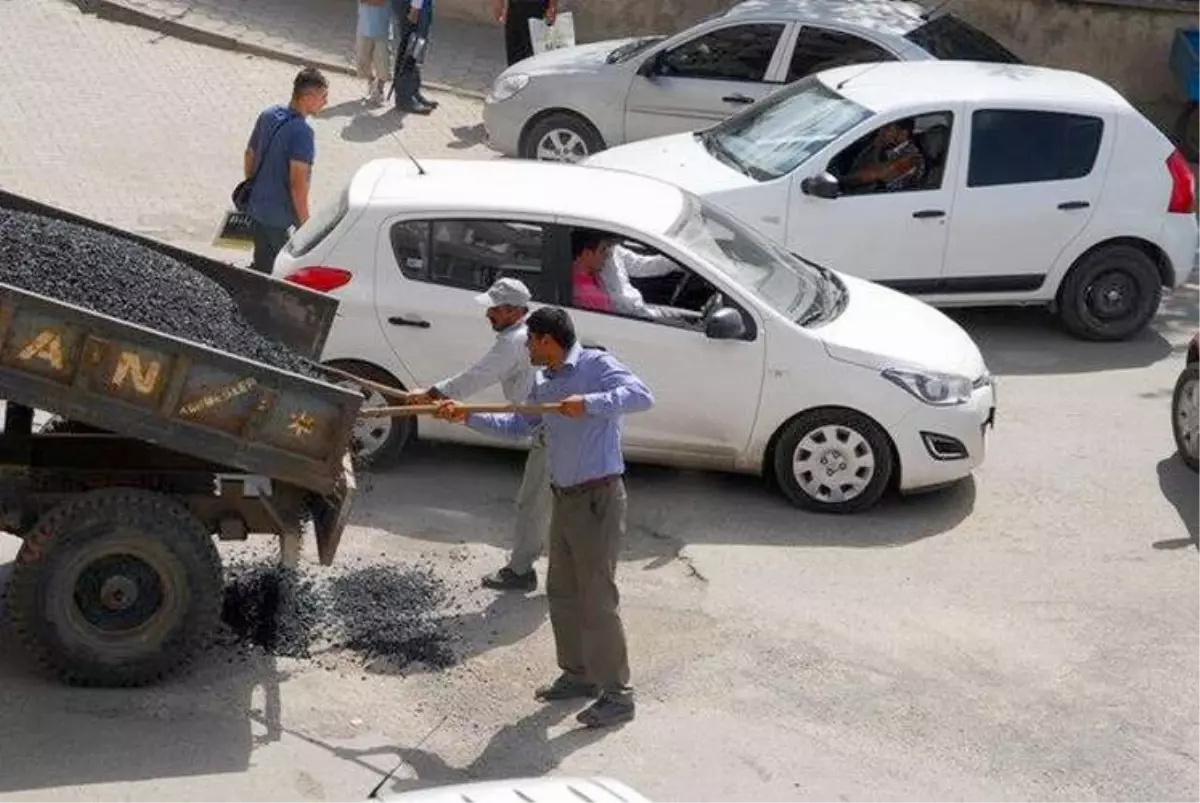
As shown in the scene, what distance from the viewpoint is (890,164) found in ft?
44.5

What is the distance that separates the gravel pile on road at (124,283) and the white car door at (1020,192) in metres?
6.19

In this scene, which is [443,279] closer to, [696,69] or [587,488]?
[587,488]

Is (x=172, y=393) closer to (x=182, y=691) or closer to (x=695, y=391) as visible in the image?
(x=182, y=691)

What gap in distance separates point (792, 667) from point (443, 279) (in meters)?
2.95

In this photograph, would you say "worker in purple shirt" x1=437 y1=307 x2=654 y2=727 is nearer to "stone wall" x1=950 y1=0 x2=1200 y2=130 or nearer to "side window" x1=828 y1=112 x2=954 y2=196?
"side window" x1=828 y1=112 x2=954 y2=196

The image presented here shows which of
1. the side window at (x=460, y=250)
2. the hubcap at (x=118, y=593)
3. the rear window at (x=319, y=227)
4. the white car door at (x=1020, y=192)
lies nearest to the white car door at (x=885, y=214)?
the white car door at (x=1020, y=192)

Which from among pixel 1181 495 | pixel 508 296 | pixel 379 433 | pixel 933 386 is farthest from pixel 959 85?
pixel 508 296

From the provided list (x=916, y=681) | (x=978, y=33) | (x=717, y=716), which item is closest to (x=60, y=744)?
(x=717, y=716)

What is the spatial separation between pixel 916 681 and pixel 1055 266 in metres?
5.62

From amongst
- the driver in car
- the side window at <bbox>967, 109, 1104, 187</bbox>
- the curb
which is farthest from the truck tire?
the curb

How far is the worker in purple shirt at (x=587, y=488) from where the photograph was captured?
26.7 ft

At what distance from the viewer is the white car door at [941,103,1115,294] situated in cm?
1366

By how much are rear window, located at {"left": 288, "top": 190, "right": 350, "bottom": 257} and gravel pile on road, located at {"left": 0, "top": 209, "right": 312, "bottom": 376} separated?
6.54 ft

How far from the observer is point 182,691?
8.30 metres
